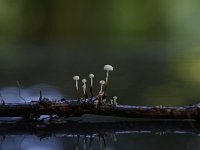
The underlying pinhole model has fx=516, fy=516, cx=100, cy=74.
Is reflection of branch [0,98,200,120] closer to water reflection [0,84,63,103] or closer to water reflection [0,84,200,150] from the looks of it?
water reflection [0,84,200,150]

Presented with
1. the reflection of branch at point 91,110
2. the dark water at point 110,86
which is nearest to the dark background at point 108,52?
the dark water at point 110,86

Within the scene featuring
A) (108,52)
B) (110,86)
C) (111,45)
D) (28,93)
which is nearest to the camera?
(28,93)

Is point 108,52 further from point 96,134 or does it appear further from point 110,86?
point 96,134

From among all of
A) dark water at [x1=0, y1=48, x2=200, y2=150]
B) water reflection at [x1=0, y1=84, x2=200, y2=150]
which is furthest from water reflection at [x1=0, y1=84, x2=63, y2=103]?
water reflection at [x1=0, y1=84, x2=200, y2=150]

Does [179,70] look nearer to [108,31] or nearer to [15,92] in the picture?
[15,92]

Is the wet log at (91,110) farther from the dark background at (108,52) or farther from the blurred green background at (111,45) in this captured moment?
the blurred green background at (111,45)

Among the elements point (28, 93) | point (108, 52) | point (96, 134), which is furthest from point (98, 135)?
point (108, 52)
